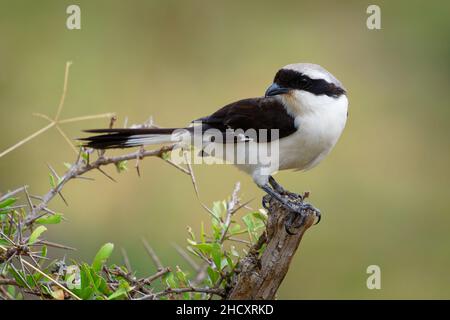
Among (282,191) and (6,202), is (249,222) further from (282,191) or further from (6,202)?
(6,202)

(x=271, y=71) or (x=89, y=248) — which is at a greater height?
(x=271, y=71)

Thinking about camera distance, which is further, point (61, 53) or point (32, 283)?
point (61, 53)

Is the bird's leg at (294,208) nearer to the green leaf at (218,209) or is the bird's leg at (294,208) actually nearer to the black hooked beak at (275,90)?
the green leaf at (218,209)

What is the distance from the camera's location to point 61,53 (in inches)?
295

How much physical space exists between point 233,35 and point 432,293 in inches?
149

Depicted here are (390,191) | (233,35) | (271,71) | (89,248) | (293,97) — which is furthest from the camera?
(233,35)

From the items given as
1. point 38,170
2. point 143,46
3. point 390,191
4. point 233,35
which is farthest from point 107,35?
point 390,191

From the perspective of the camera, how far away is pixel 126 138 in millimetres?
3291

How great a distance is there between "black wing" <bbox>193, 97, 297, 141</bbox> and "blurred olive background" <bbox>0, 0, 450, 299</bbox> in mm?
2328

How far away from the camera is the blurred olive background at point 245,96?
629 cm

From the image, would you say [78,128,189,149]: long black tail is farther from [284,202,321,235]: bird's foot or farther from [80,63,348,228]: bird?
[284,202,321,235]: bird's foot
